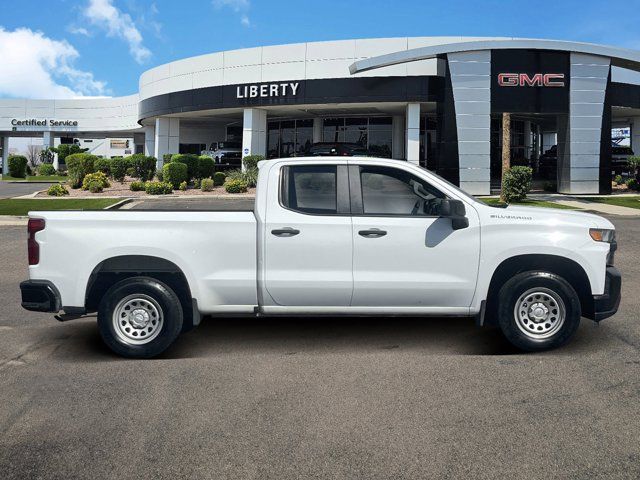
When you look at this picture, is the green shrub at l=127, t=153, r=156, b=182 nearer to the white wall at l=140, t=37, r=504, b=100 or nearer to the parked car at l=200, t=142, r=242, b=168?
the white wall at l=140, t=37, r=504, b=100

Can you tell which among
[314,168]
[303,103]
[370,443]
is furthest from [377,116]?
[370,443]

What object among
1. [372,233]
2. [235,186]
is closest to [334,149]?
[235,186]

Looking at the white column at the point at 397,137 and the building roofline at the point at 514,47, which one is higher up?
the building roofline at the point at 514,47

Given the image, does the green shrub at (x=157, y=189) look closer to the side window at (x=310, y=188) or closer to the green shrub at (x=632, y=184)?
the side window at (x=310, y=188)

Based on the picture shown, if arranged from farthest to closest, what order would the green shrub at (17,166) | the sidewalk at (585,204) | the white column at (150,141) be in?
the white column at (150,141), the green shrub at (17,166), the sidewalk at (585,204)

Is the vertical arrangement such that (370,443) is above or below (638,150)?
Answer: below

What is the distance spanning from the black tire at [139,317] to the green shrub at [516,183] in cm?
2078

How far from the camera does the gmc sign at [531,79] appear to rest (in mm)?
27734

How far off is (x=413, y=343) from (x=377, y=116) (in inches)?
1400

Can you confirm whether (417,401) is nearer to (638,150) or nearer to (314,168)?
(314,168)

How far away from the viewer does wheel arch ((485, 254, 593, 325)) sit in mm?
5629

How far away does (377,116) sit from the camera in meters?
40.1

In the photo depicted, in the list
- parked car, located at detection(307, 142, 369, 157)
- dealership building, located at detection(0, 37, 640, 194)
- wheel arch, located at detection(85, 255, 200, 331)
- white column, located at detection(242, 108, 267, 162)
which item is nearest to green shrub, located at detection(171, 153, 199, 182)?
white column, located at detection(242, 108, 267, 162)

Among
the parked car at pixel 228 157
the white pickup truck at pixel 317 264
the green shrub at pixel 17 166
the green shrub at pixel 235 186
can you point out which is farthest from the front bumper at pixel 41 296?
the green shrub at pixel 17 166
